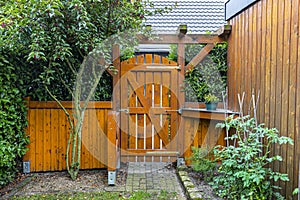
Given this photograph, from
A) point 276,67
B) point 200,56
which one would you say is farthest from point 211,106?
point 276,67

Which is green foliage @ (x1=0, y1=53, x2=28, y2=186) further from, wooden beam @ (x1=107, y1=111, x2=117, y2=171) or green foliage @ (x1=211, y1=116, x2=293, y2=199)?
green foliage @ (x1=211, y1=116, x2=293, y2=199)

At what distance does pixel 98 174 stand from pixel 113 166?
52cm

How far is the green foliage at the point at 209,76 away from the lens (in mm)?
3730

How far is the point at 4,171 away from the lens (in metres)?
2.98

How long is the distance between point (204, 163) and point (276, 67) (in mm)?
1556

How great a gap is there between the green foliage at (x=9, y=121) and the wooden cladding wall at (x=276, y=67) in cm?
299

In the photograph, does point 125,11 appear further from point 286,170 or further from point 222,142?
point 286,170

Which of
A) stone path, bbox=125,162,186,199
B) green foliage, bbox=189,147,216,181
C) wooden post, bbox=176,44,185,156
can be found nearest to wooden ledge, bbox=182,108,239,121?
wooden post, bbox=176,44,185,156

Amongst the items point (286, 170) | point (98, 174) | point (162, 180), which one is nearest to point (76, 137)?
point (98, 174)

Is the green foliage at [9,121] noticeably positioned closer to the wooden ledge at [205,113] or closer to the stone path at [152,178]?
the stone path at [152,178]

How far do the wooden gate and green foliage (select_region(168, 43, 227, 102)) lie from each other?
Answer: 231 mm

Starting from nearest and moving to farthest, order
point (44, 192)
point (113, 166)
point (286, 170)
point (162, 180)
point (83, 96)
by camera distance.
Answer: point (286, 170)
point (44, 192)
point (113, 166)
point (162, 180)
point (83, 96)

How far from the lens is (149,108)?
12.6ft

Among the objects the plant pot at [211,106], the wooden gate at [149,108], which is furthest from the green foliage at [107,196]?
the plant pot at [211,106]
